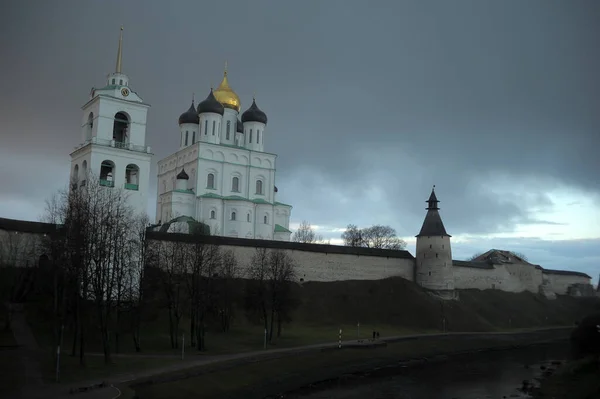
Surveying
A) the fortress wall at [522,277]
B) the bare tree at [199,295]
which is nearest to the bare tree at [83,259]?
the bare tree at [199,295]

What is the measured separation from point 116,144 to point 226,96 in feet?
81.5

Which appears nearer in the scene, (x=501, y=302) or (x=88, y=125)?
(x=88, y=125)

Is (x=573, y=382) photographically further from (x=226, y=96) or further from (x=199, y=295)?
(x=226, y=96)

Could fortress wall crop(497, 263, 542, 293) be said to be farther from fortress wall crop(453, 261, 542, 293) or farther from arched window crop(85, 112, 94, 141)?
arched window crop(85, 112, 94, 141)

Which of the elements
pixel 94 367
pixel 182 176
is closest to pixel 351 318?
pixel 182 176

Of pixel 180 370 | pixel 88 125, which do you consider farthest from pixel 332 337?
pixel 88 125

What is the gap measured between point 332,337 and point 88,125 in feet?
64.3

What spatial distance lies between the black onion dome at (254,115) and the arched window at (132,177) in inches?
943

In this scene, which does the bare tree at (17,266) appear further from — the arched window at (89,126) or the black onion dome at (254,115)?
the black onion dome at (254,115)

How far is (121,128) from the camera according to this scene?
1452 inches

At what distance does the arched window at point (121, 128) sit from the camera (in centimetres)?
3575

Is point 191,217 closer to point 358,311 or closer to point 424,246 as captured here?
point 358,311

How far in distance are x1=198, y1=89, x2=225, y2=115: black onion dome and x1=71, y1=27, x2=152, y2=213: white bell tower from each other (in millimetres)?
18897

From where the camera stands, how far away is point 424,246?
5197 centimetres
